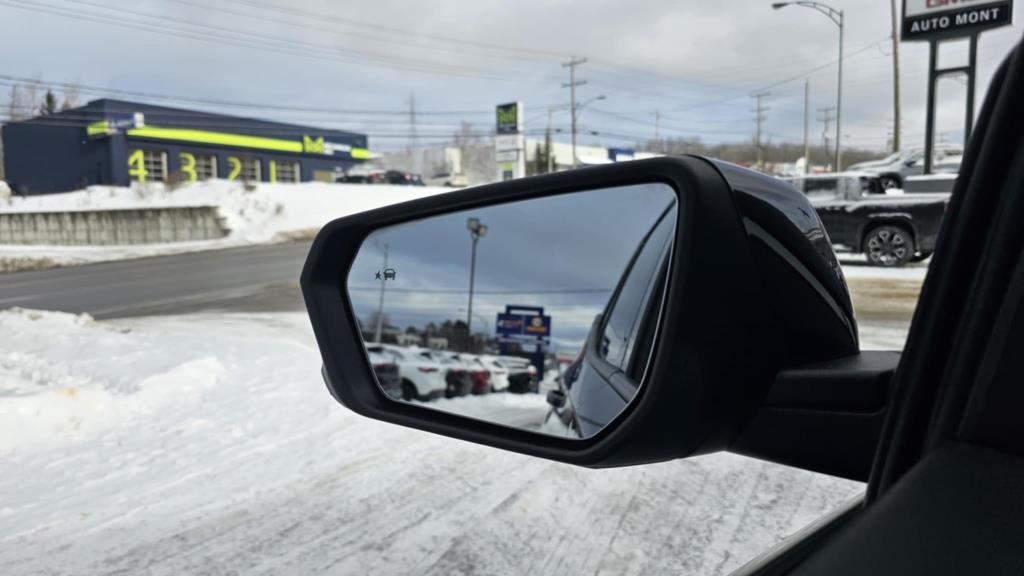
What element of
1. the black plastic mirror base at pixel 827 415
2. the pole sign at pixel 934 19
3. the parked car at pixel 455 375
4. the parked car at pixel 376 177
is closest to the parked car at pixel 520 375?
the parked car at pixel 455 375

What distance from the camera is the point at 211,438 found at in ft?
16.5

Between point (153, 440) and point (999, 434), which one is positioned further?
point (153, 440)

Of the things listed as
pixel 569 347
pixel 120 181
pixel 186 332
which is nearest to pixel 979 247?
pixel 569 347

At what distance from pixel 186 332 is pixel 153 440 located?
5278mm

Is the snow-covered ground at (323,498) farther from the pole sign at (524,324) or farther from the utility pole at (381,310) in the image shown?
the utility pole at (381,310)

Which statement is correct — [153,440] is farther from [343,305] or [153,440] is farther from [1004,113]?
[1004,113]

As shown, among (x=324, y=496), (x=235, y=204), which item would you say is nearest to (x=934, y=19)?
(x=324, y=496)

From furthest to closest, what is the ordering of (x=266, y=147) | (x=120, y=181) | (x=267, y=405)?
(x=266, y=147) < (x=120, y=181) < (x=267, y=405)

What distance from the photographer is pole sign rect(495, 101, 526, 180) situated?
126 feet

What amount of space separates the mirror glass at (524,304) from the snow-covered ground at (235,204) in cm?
3116

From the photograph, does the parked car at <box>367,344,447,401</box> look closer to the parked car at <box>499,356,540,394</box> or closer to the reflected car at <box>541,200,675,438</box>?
the parked car at <box>499,356,540,394</box>

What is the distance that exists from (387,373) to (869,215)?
1475cm

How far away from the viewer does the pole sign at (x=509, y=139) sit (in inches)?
1507

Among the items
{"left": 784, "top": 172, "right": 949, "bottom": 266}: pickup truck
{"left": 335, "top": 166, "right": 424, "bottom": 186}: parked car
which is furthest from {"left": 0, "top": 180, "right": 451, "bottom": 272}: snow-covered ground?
{"left": 784, "top": 172, "right": 949, "bottom": 266}: pickup truck
